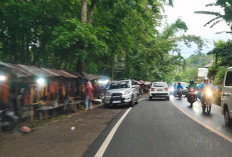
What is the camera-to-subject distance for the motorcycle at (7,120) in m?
8.76

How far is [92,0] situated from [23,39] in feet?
20.3

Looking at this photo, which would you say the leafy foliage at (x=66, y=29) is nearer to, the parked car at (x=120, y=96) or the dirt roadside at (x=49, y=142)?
the parked car at (x=120, y=96)

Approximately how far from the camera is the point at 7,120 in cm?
891

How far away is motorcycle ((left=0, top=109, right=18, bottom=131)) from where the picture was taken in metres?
8.76

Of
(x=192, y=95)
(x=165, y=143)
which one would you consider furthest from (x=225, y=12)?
(x=165, y=143)

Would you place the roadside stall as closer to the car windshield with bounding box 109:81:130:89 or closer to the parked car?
the parked car

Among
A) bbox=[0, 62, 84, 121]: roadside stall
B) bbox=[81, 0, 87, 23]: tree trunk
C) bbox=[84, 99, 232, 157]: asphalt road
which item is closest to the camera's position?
bbox=[84, 99, 232, 157]: asphalt road

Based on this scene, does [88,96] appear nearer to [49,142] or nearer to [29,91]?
[29,91]

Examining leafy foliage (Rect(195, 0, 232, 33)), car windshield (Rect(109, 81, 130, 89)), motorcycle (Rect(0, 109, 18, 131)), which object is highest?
leafy foliage (Rect(195, 0, 232, 33))

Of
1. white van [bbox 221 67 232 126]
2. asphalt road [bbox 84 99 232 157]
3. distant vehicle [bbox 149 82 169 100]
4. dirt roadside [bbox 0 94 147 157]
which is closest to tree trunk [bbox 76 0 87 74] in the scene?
distant vehicle [bbox 149 82 169 100]

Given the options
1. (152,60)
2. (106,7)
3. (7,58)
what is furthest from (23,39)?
(152,60)

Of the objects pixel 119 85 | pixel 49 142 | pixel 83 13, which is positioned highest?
pixel 83 13

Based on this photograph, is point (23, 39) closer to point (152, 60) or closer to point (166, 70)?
point (152, 60)

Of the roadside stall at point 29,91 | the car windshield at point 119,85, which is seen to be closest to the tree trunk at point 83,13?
the car windshield at point 119,85
